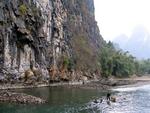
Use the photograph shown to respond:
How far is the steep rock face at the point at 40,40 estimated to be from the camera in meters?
87.9

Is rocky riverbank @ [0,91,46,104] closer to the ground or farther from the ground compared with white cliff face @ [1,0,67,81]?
closer to the ground

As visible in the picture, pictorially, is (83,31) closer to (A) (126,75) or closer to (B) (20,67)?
(A) (126,75)

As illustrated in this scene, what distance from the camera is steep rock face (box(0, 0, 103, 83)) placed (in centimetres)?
8794

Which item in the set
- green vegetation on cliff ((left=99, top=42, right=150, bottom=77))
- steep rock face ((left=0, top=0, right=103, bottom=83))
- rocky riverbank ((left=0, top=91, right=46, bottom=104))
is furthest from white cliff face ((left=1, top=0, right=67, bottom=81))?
green vegetation on cliff ((left=99, top=42, right=150, bottom=77))

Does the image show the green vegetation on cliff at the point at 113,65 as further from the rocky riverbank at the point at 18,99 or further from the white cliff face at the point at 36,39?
the rocky riverbank at the point at 18,99

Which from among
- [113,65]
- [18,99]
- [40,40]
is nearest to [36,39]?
[40,40]

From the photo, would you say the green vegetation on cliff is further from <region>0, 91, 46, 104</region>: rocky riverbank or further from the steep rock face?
<region>0, 91, 46, 104</region>: rocky riverbank

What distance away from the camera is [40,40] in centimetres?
10338

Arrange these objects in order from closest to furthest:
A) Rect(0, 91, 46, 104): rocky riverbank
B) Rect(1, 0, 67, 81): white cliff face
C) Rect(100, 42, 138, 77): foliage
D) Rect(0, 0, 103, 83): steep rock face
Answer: Rect(0, 91, 46, 104): rocky riverbank, Rect(0, 0, 103, 83): steep rock face, Rect(1, 0, 67, 81): white cliff face, Rect(100, 42, 138, 77): foliage

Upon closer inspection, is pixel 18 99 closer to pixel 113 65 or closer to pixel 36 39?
pixel 36 39

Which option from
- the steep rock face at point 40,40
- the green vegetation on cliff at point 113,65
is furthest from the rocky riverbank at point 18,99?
the green vegetation on cliff at point 113,65

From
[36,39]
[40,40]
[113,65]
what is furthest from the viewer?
[113,65]

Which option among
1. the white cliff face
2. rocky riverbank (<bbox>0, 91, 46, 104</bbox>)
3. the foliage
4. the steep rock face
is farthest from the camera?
the foliage

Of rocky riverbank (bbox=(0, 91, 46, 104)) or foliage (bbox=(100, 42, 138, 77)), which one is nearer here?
rocky riverbank (bbox=(0, 91, 46, 104))
